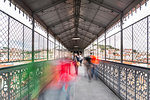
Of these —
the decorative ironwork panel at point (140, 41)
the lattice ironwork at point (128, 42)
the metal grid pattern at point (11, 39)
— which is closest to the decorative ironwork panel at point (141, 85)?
the decorative ironwork panel at point (140, 41)

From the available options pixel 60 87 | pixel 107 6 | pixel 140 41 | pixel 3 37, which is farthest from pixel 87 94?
pixel 107 6

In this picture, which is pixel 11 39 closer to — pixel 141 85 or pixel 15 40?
pixel 15 40

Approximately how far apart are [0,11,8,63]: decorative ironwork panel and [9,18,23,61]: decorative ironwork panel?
215 millimetres

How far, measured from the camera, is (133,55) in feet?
12.6

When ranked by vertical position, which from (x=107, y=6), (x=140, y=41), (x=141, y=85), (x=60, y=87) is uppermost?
(x=107, y=6)

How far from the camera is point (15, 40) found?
141 inches

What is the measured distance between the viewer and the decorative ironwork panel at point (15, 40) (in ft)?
10.9

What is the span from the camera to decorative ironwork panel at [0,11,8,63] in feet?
9.40

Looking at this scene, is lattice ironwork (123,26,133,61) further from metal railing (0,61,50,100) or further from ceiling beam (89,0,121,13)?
metal railing (0,61,50,100)

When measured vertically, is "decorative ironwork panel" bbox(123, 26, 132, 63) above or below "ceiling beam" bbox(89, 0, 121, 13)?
below

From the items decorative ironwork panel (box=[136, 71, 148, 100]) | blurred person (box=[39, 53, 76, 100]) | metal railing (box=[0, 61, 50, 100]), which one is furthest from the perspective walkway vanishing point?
decorative ironwork panel (box=[136, 71, 148, 100])

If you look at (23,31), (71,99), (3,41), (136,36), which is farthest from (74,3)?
(71,99)

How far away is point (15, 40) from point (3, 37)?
0.62 metres

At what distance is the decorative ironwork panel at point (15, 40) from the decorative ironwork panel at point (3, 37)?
0.71ft
